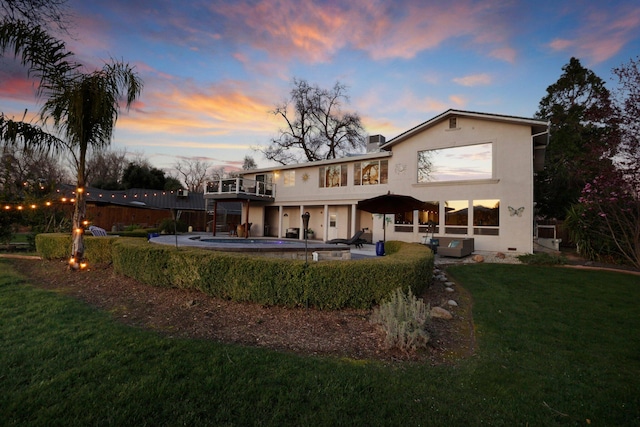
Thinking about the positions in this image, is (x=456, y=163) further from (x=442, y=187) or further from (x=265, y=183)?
(x=265, y=183)

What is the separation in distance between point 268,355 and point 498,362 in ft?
9.10

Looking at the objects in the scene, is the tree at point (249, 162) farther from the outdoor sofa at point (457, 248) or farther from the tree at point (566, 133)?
the outdoor sofa at point (457, 248)

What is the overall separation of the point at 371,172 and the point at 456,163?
15.4ft

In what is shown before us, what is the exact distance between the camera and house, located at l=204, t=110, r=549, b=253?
12.8 m

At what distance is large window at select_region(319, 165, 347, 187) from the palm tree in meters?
12.3

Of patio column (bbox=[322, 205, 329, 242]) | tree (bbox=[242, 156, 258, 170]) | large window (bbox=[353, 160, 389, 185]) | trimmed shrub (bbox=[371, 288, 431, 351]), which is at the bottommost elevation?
trimmed shrub (bbox=[371, 288, 431, 351])

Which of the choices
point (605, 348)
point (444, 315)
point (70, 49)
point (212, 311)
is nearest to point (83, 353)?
point (212, 311)

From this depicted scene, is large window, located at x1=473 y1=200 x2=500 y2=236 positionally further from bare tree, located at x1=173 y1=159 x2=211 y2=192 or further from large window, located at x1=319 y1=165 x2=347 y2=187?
bare tree, located at x1=173 y1=159 x2=211 y2=192

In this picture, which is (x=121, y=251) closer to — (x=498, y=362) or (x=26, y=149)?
(x=26, y=149)

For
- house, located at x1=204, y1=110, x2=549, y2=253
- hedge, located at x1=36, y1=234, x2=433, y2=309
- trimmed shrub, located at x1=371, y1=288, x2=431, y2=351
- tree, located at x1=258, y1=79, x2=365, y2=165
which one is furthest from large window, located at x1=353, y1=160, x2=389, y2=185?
tree, located at x1=258, y1=79, x2=365, y2=165

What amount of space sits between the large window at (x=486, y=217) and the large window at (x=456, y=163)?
1.24 meters

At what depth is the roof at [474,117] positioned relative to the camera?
12.3m

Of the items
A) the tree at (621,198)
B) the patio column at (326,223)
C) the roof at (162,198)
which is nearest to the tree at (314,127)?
the roof at (162,198)

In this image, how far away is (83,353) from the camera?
130 inches
